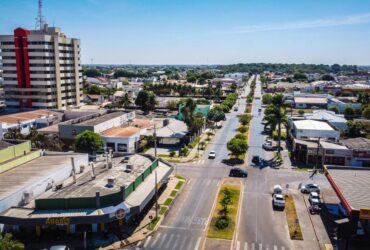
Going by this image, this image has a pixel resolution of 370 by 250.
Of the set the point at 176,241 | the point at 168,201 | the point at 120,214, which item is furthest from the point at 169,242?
the point at 168,201

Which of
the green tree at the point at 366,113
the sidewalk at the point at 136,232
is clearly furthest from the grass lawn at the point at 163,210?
the green tree at the point at 366,113

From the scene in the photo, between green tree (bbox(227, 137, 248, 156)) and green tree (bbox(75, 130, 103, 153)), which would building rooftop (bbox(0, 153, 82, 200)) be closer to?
green tree (bbox(75, 130, 103, 153))

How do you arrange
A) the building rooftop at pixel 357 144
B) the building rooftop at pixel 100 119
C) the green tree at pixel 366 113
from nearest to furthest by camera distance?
the building rooftop at pixel 357 144
the building rooftop at pixel 100 119
the green tree at pixel 366 113

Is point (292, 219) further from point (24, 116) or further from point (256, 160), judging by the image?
point (24, 116)

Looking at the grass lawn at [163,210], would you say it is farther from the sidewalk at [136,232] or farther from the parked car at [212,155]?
the parked car at [212,155]

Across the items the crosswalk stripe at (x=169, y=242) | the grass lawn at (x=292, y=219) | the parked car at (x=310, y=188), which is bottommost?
the crosswalk stripe at (x=169, y=242)

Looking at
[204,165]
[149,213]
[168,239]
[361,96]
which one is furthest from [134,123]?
[361,96]
